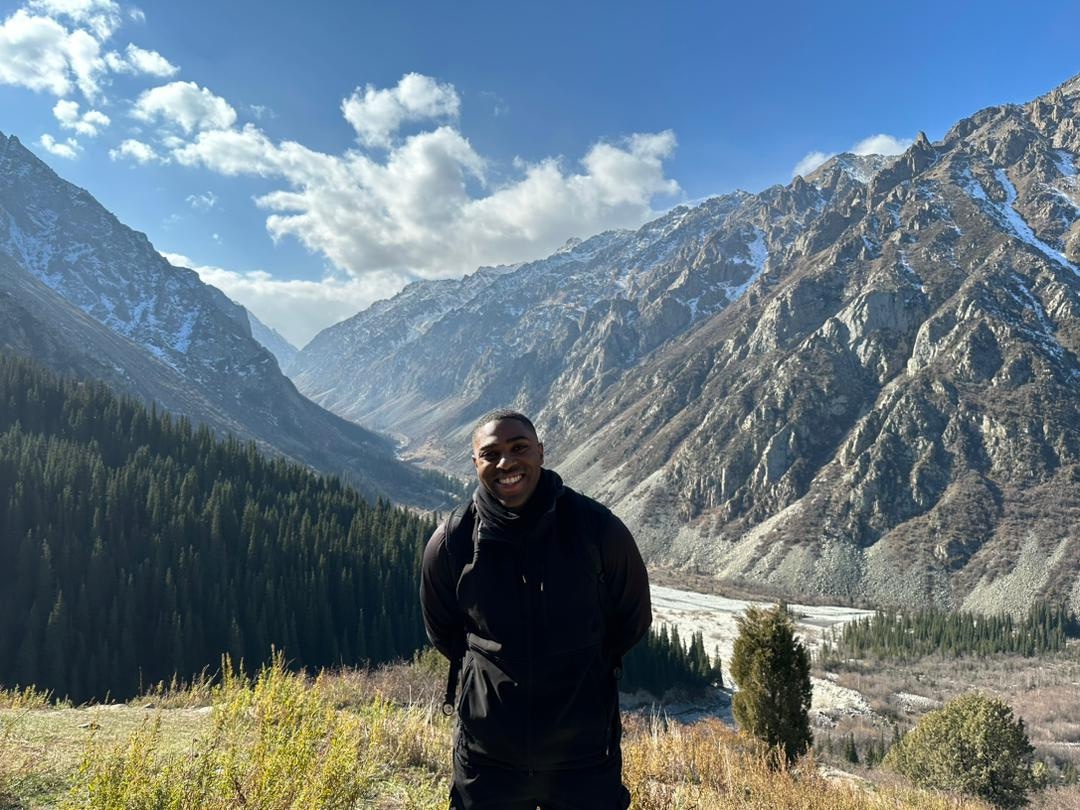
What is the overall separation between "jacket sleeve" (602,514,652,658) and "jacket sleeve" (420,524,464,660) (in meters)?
1.21

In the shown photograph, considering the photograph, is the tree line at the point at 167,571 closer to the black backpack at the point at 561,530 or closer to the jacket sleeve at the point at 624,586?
the black backpack at the point at 561,530

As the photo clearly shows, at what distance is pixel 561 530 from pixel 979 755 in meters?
37.5

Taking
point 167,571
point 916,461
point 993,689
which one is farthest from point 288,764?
point 916,461

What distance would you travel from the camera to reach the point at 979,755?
29.3m

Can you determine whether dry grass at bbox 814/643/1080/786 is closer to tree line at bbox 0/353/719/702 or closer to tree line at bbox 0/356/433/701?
tree line at bbox 0/353/719/702

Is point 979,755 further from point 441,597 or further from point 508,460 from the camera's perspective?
point 508,460

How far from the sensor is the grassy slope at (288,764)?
495cm

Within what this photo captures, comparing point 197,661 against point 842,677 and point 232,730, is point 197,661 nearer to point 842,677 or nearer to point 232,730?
point 232,730

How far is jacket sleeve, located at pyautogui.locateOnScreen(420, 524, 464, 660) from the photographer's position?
14.7 feet

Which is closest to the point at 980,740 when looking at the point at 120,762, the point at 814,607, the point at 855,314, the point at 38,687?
the point at 120,762

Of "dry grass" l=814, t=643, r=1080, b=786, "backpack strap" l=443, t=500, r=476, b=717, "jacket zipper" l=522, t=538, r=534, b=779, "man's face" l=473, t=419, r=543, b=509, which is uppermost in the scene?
"man's face" l=473, t=419, r=543, b=509

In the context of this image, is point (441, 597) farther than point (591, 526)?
Yes

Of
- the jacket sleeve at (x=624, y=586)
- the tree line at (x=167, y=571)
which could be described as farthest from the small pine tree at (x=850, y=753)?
the jacket sleeve at (x=624, y=586)

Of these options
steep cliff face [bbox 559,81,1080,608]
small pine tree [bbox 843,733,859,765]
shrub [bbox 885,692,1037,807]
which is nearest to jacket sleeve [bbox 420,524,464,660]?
shrub [bbox 885,692,1037,807]
